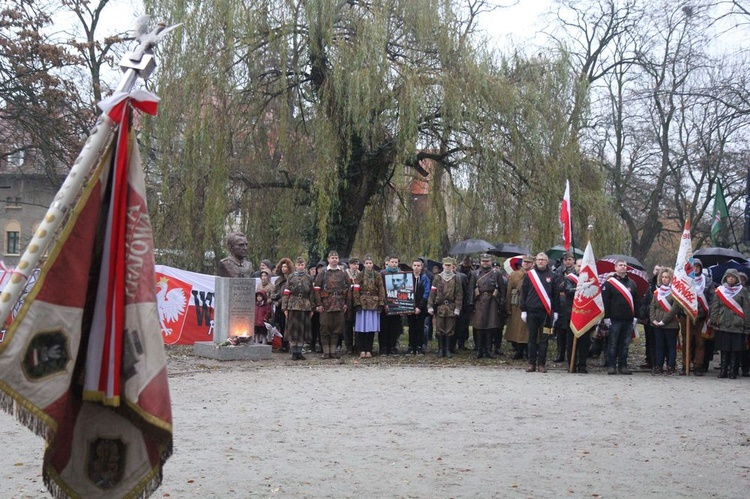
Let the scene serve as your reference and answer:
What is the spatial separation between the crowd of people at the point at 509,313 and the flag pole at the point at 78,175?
1125 centimetres

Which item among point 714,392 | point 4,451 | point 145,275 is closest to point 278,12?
point 714,392

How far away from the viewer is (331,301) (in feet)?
54.3

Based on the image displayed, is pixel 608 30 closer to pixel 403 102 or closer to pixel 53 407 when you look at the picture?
pixel 403 102

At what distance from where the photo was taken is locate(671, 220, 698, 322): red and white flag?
15.2m

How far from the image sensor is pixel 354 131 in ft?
68.0

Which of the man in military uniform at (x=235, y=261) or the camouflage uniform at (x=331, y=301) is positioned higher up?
the man in military uniform at (x=235, y=261)

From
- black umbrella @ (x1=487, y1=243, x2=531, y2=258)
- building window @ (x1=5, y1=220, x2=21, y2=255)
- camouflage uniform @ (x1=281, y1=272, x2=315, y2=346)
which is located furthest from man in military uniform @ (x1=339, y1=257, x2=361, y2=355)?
building window @ (x1=5, y1=220, x2=21, y2=255)

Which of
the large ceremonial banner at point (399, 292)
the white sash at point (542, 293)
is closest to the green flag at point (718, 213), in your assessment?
the white sash at point (542, 293)

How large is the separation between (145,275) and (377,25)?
1667 cm

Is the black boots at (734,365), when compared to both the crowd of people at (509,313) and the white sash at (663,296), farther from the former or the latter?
the white sash at (663,296)

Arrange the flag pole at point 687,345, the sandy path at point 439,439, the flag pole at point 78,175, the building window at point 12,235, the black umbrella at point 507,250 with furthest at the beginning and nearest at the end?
the building window at point 12,235, the black umbrella at point 507,250, the flag pole at point 687,345, the sandy path at point 439,439, the flag pole at point 78,175

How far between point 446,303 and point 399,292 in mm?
1007

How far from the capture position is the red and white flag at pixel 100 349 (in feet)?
13.9

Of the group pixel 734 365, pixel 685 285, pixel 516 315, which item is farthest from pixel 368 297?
pixel 734 365
